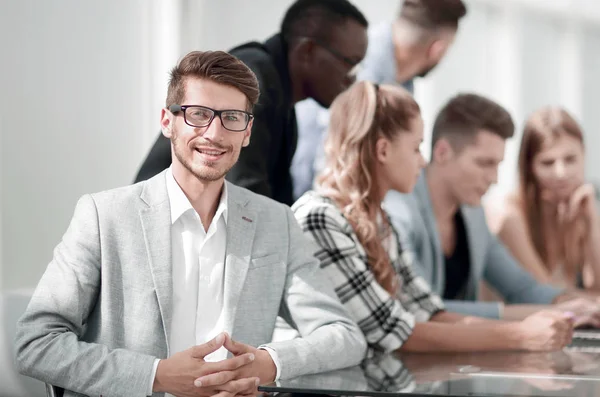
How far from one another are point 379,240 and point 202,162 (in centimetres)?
64

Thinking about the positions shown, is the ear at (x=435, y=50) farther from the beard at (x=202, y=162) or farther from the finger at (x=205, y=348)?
the finger at (x=205, y=348)

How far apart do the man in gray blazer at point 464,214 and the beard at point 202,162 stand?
129 cm

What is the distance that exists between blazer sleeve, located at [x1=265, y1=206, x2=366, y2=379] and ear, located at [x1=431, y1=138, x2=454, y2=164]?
1.42 metres

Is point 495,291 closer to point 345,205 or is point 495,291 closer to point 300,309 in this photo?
point 345,205

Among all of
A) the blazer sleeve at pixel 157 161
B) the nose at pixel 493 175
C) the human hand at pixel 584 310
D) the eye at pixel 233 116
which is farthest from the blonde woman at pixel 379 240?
the nose at pixel 493 175

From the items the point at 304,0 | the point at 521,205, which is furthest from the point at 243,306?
the point at 521,205

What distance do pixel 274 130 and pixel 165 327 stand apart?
91 centimetres

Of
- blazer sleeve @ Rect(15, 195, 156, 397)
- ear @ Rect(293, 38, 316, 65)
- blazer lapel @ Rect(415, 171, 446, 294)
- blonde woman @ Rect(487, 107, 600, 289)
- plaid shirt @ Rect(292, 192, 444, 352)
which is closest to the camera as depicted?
blazer sleeve @ Rect(15, 195, 156, 397)

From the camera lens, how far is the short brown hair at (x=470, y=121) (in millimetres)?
3027

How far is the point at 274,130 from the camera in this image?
7.65 feet

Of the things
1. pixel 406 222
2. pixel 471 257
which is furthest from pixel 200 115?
pixel 471 257

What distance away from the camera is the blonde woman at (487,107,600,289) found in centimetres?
359

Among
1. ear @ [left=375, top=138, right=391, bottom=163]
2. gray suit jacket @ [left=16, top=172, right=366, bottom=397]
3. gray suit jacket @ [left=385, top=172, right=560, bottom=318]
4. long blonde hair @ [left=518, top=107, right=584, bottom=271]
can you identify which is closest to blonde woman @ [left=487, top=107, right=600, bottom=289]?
long blonde hair @ [left=518, top=107, right=584, bottom=271]

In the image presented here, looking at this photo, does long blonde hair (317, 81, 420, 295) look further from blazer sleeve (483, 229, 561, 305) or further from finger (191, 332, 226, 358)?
blazer sleeve (483, 229, 561, 305)
